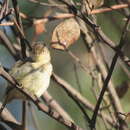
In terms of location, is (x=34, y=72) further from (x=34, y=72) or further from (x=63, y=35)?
(x=63, y=35)

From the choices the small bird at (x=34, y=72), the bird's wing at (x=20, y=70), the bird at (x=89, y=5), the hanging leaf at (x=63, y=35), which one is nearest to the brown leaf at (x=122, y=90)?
the small bird at (x=34, y=72)

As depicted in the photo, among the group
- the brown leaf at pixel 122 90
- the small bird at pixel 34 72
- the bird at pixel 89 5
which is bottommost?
the brown leaf at pixel 122 90

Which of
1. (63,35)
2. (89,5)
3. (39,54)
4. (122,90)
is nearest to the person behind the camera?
(89,5)

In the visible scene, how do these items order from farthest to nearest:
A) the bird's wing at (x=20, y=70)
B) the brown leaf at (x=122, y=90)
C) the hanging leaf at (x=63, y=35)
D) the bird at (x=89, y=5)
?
1. the brown leaf at (x=122, y=90)
2. the bird's wing at (x=20, y=70)
3. the hanging leaf at (x=63, y=35)
4. the bird at (x=89, y=5)

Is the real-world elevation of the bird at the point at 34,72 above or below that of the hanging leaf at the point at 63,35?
below

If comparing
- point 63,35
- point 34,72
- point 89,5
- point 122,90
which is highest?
point 89,5

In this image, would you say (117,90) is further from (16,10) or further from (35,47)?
(16,10)

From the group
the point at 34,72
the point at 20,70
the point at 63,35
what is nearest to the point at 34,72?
the point at 34,72

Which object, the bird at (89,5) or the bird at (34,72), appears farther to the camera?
the bird at (34,72)

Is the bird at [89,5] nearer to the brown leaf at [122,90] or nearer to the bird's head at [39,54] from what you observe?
the bird's head at [39,54]

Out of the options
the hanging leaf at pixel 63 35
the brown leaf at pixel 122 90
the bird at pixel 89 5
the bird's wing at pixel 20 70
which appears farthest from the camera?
the brown leaf at pixel 122 90

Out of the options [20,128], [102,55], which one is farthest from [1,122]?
[102,55]
